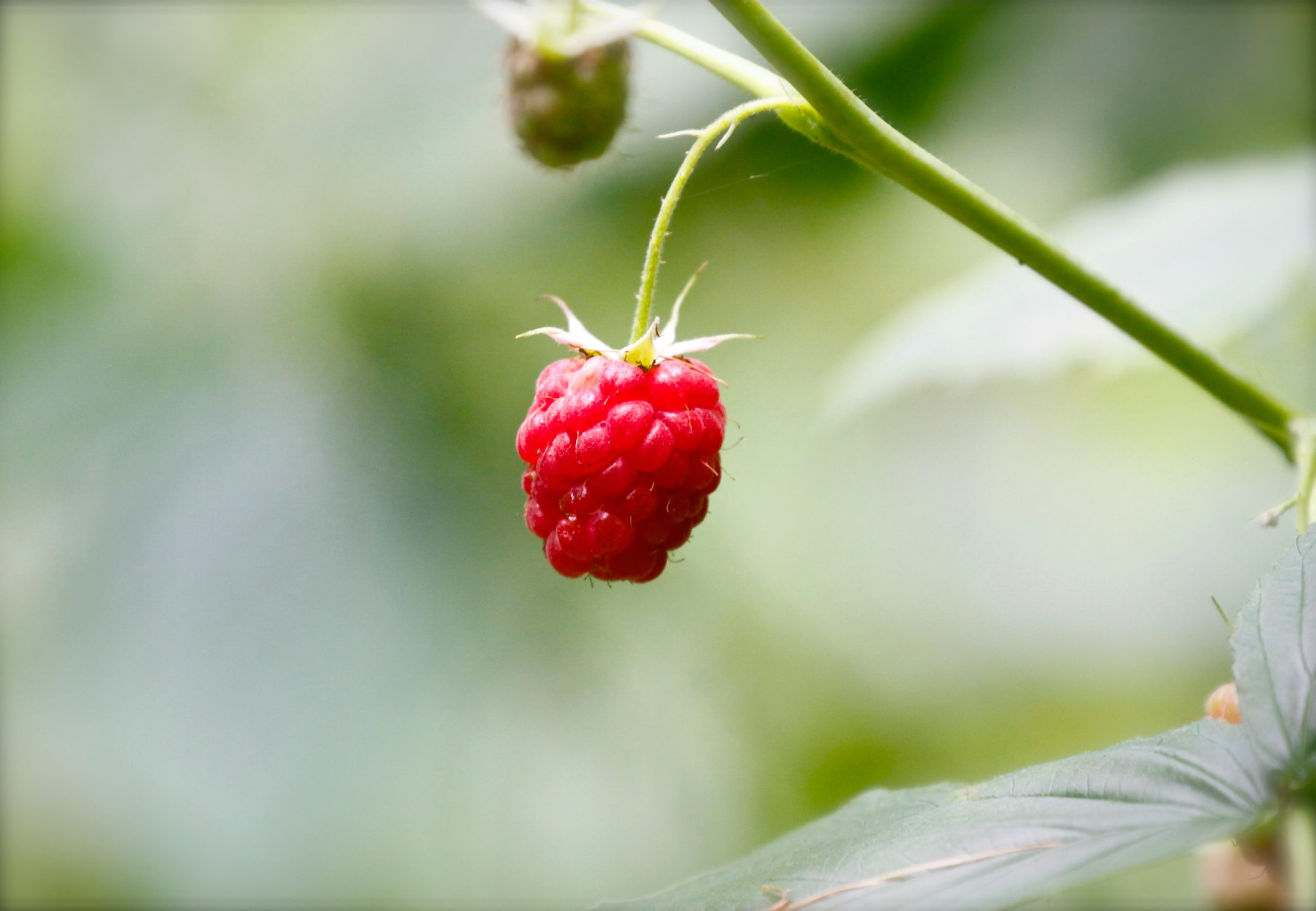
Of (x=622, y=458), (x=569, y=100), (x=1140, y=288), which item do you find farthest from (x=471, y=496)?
(x=569, y=100)

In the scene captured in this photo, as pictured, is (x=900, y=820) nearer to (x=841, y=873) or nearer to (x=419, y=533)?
(x=841, y=873)

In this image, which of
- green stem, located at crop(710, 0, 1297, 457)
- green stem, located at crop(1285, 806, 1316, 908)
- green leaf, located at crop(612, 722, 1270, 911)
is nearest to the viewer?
green leaf, located at crop(612, 722, 1270, 911)

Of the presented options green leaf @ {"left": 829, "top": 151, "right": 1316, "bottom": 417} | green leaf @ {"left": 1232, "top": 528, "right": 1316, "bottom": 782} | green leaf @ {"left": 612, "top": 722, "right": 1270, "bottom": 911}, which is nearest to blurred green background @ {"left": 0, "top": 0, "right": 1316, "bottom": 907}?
green leaf @ {"left": 829, "top": 151, "right": 1316, "bottom": 417}

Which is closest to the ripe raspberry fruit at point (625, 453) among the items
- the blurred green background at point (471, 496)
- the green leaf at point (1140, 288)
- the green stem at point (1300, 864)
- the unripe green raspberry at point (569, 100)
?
the unripe green raspberry at point (569, 100)

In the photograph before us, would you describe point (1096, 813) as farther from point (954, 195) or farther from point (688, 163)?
point (688, 163)

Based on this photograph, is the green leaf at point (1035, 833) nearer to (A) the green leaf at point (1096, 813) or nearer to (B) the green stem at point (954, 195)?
(A) the green leaf at point (1096, 813)

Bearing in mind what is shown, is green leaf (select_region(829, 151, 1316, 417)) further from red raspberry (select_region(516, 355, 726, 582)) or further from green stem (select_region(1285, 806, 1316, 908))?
red raspberry (select_region(516, 355, 726, 582))
